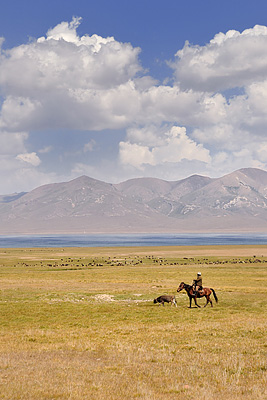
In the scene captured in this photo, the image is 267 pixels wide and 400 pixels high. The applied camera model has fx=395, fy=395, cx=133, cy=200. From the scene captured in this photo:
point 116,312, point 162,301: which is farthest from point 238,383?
Result: point 162,301

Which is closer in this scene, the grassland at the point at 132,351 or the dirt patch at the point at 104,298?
the grassland at the point at 132,351

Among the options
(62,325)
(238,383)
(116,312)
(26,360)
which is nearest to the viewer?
(238,383)

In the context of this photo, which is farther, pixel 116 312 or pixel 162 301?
pixel 162 301

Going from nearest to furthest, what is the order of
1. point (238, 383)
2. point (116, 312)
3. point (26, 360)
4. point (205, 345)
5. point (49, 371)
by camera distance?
point (238, 383)
point (49, 371)
point (26, 360)
point (205, 345)
point (116, 312)

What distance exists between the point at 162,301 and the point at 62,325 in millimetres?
11266

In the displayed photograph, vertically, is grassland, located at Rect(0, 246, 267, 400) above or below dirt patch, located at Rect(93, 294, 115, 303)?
above

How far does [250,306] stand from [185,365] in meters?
19.3

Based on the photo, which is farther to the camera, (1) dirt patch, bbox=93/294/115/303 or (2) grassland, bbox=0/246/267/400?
(1) dirt patch, bbox=93/294/115/303

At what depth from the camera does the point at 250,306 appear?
34594mm

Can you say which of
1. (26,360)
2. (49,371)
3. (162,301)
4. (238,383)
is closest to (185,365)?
(238,383)

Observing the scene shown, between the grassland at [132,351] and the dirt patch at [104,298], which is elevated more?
the grassland at [132,351]

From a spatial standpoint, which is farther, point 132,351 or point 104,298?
point 104,298

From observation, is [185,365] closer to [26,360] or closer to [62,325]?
[26,360]

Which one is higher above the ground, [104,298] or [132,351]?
[132,351]
